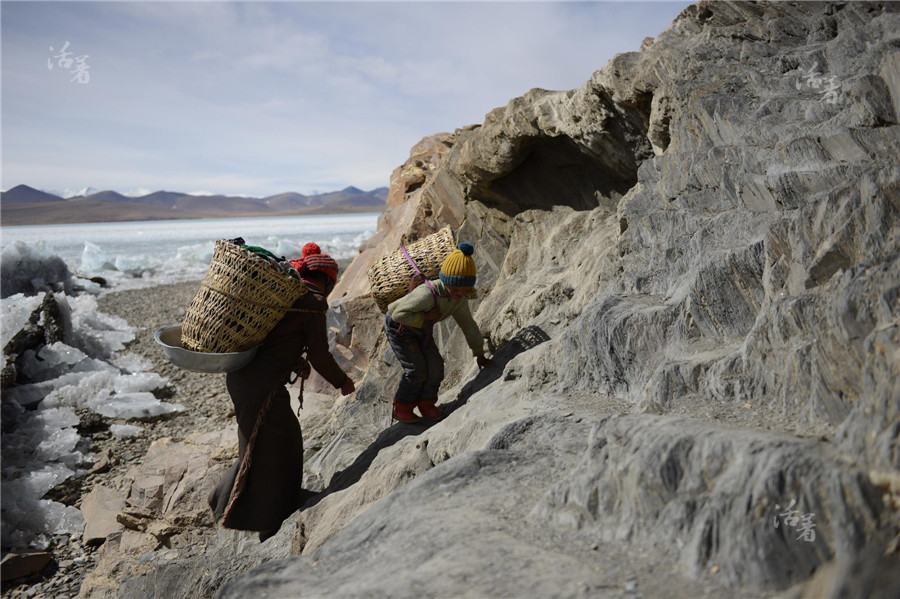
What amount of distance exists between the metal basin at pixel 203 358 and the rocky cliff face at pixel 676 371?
1.26 meters

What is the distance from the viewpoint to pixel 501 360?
201 inches

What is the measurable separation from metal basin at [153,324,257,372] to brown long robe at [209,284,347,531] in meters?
0.20

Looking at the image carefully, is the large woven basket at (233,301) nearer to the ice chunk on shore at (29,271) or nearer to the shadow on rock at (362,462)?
the shadow on rock at (362,462)

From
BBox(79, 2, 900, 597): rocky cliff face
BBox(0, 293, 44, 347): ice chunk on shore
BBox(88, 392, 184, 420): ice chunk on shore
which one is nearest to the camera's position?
BBox(79, 2, 900, 597): rocky cliff face

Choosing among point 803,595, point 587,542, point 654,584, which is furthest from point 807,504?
point 587,542

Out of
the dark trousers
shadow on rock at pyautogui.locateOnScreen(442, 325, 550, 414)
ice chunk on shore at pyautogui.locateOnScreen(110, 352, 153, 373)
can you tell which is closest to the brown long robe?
the dark trousers

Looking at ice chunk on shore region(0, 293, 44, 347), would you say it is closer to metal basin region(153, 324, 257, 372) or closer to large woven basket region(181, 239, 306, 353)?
metal basin region(153, 324, 257, 372)

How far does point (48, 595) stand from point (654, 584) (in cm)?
559

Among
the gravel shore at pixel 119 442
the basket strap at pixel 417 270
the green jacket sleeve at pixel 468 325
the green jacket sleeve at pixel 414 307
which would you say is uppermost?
the basket strap at pixel 417 270

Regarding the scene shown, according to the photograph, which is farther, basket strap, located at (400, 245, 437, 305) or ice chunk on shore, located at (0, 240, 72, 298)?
ice chunk on shore, located at (0, 240, 72, 298)

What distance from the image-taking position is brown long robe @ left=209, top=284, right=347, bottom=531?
471cm

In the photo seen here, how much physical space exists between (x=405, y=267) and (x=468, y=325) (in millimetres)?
751

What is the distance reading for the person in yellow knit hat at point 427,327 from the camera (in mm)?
4703

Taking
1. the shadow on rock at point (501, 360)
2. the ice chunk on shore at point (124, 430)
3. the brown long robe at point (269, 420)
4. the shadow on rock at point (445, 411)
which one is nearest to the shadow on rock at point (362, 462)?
the shadow on rock at point (445, 411)
